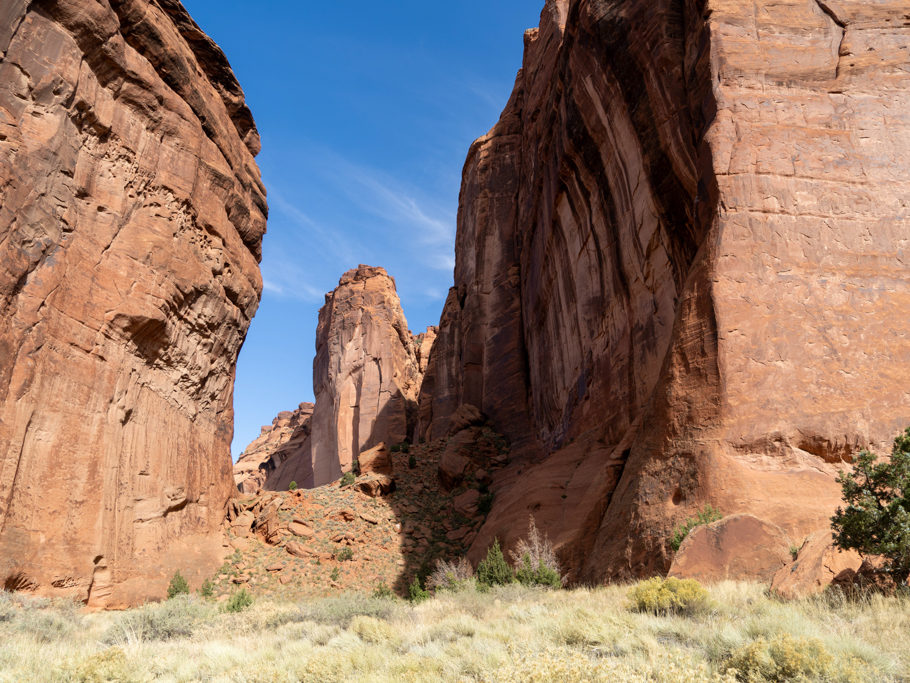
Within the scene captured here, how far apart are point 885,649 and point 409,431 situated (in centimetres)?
5691

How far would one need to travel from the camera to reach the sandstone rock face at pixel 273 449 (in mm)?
79750

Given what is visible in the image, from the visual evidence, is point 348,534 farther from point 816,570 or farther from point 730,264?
point 816,570

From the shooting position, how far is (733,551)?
39.5ft

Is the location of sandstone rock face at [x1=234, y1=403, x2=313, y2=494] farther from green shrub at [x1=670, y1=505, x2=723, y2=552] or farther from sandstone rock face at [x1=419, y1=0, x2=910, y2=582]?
green shrub at [x1=670, y1=505, x2=723, y2=552]

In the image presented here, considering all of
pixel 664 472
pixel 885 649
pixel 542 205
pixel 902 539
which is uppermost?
pixel 542 205

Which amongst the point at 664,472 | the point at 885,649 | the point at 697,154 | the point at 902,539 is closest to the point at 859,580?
the point at 902,539

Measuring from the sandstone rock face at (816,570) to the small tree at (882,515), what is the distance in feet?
0.93

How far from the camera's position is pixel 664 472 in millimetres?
15258

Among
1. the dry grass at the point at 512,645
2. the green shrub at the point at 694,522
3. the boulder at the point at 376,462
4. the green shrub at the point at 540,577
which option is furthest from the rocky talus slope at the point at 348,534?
the green shrub at the point at 694,522

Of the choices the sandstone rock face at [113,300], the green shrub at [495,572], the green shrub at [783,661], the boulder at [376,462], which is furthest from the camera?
the boulder at [376,462]

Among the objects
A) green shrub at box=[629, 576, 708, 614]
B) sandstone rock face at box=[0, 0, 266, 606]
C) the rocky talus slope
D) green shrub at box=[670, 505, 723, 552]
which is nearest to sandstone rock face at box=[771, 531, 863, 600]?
green shrub at box=[629, 576, 708, 614]

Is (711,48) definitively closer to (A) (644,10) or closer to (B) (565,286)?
(A) (644,10)

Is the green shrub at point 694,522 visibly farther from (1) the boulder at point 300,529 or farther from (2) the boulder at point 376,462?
(2) the boulder at point 376,462

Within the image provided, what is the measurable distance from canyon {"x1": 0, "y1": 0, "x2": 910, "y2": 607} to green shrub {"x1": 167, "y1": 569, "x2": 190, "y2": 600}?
627mm
